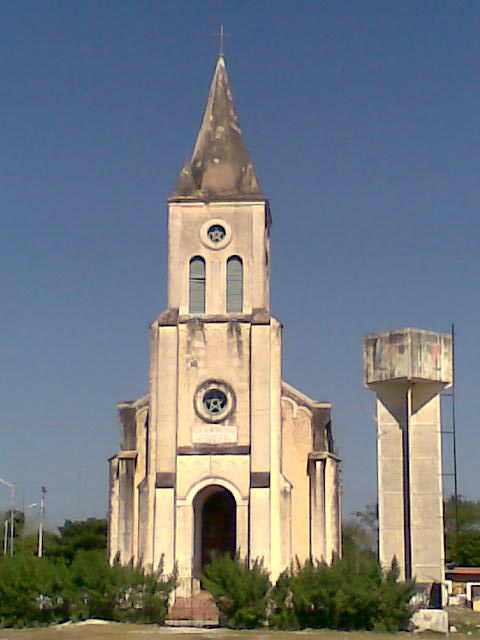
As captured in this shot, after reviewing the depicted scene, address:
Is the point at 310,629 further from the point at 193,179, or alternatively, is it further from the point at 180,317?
the point at 193,179

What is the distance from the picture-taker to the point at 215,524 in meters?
40.8

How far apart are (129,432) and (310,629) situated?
42.3ft

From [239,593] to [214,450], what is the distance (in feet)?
27.3

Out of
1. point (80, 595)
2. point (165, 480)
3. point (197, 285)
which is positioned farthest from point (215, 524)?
point (80, 595)

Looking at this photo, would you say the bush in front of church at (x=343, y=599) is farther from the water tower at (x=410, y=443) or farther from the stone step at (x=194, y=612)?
the stone step at (x=194, y=612)

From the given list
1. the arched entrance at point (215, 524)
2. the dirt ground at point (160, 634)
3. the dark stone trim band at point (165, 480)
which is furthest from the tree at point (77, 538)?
the dirt ground at point (160, 634)

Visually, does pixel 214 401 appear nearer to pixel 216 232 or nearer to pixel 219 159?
pixel 216 232

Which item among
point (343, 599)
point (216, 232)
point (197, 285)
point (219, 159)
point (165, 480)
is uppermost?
point (219, 159)

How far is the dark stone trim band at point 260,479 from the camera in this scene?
37.4 metres

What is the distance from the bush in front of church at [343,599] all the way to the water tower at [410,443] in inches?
90.8

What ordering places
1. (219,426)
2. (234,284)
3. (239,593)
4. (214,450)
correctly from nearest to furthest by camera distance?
(239,593), (214,450), (219,426), (234,284)

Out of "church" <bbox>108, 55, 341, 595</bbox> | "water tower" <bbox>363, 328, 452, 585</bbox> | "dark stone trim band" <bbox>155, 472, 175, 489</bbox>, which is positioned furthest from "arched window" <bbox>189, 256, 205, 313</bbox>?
"water tower" <bbox>363, 328, 452, 585</bbox>

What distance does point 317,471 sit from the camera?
39.4 metres

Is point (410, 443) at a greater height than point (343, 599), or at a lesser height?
greater
